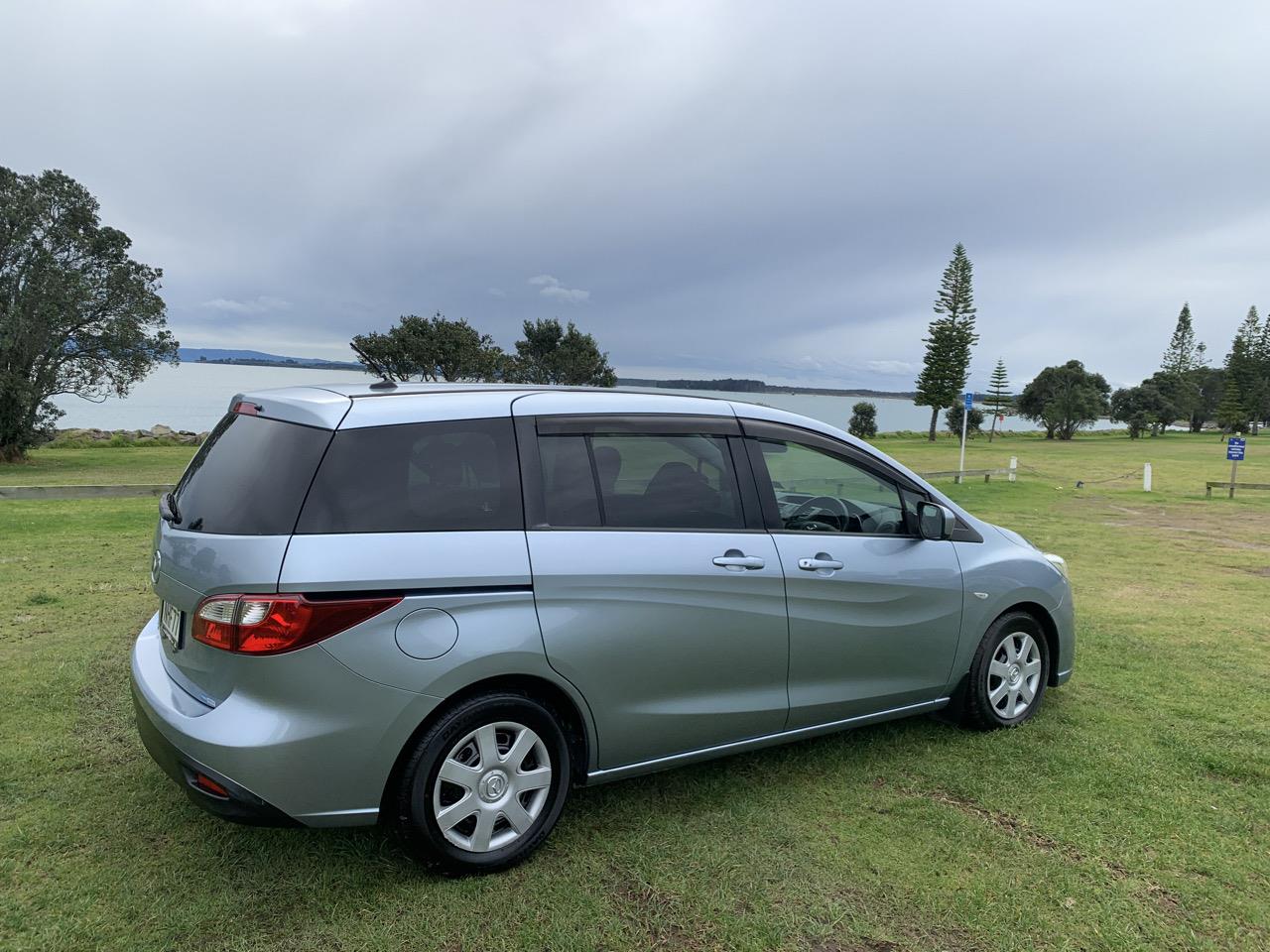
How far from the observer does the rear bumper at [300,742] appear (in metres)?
2.56

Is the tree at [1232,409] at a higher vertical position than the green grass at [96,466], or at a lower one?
higher

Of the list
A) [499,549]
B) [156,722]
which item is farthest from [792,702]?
[156,722]

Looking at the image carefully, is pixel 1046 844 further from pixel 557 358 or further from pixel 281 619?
pixel 557 358

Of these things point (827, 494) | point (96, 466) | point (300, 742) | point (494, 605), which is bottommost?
point (96, 466)

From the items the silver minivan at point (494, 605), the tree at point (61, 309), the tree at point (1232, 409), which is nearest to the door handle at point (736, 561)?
the silver minivan at point (494, 605)

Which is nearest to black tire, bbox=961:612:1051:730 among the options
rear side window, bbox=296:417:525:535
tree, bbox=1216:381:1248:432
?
rear side window, bbox=296:417:525:535

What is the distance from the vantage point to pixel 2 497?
557 inches

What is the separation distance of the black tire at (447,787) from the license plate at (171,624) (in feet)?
3.18

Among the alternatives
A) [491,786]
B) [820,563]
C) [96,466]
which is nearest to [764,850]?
[491,786]

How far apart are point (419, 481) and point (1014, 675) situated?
3.29m

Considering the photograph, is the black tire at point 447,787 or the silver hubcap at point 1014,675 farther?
the silver hubcap at point 1014,675

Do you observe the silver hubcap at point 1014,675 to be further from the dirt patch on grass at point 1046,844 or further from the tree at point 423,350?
the tree at point 423,350

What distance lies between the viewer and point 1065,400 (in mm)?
70438

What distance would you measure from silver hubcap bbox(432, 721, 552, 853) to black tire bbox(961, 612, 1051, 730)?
2.34 meters
